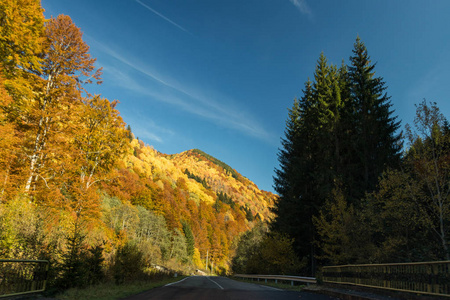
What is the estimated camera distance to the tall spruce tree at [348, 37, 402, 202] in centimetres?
2418

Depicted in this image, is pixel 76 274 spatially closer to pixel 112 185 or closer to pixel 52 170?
pixel 52 170

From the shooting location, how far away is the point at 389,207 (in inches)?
693

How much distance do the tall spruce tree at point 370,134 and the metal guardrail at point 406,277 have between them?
1384cm

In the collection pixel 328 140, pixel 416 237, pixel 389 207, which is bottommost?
pixel 416 237

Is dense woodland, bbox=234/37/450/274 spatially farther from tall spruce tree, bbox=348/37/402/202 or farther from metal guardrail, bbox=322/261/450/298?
metal guardrail, bbox=322/261/450/298

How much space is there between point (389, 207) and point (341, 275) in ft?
24.7

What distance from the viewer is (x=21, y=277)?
7.69m

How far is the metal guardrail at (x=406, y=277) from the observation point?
21.4 feet

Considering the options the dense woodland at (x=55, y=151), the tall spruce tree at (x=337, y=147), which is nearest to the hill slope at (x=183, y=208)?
the tall spruce tree at (x=337, y=147)

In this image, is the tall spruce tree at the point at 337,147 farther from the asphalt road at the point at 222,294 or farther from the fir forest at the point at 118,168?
the asphalt road at the point at 222,294

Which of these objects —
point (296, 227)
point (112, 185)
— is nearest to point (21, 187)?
point (112, 185)

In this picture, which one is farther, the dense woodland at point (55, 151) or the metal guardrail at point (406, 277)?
the dense woodland at point (55, 151)

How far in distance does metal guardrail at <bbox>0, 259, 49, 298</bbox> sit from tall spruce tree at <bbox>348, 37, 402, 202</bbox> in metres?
23.6

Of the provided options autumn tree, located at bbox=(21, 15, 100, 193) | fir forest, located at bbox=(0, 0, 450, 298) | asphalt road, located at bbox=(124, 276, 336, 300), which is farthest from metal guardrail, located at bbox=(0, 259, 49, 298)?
autumn tree, located at bbox=(21, 15, 100, 193)
